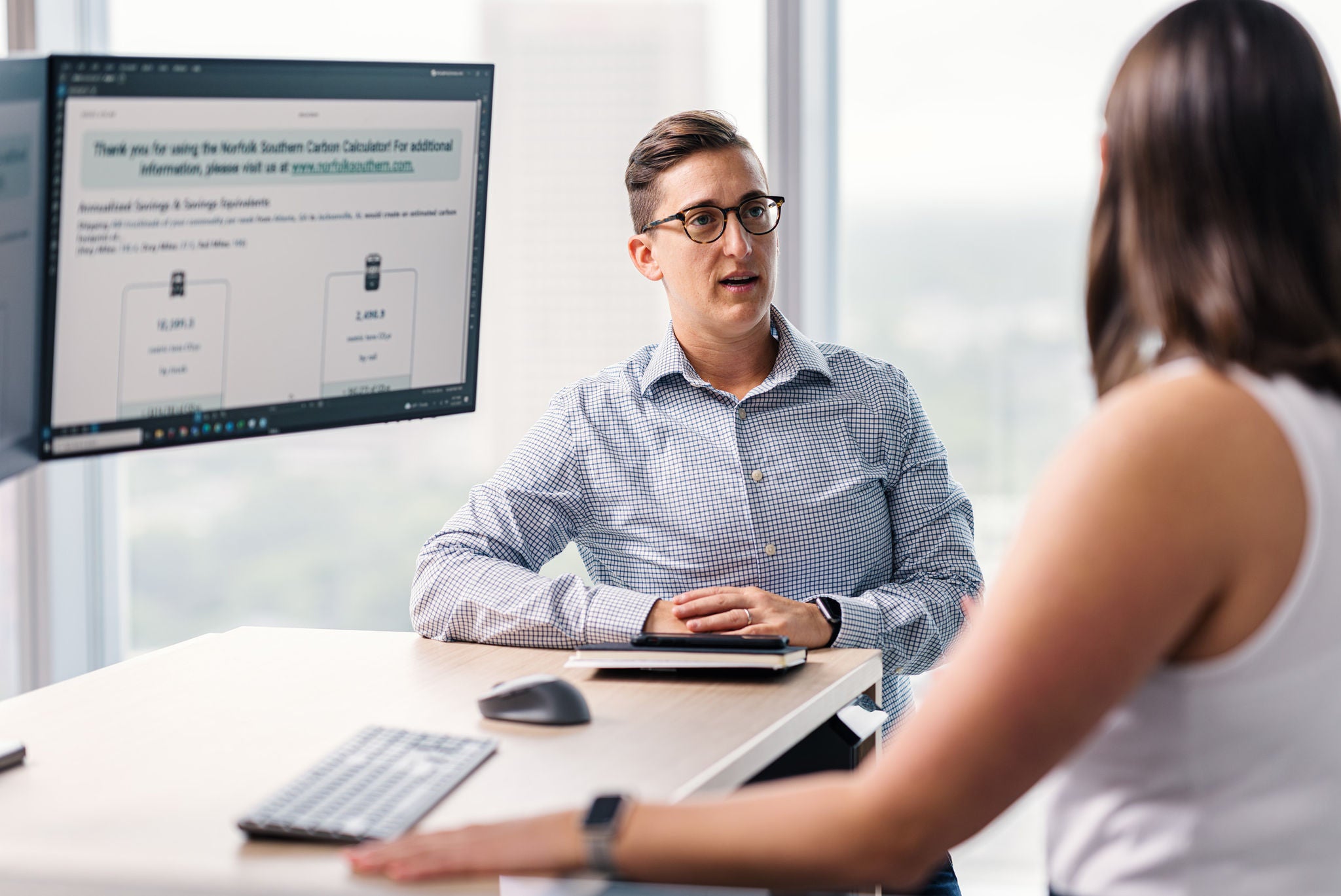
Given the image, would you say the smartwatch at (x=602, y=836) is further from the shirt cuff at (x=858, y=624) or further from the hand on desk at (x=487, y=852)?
the shirt cuff at (x=858, y=624)

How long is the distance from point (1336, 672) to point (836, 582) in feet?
3.65

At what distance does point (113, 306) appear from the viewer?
1.31 meters

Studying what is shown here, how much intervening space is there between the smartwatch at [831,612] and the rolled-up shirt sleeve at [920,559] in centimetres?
2

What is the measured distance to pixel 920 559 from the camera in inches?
77.4

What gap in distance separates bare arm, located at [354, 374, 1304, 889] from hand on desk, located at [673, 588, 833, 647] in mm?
774

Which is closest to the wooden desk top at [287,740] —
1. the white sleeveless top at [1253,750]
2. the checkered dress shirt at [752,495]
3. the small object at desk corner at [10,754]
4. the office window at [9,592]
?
the small object at desk corner at [10,754]

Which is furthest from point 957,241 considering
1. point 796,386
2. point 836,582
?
point 836,582

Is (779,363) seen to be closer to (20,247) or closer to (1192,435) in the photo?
(20,247)

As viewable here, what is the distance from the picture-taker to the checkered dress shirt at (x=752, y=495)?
1927 millimetres

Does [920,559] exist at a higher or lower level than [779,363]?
lower

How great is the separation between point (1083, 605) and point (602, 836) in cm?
37

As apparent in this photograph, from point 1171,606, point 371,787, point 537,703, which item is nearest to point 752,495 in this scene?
point 537,703

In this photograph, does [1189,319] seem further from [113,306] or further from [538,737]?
[113,306]

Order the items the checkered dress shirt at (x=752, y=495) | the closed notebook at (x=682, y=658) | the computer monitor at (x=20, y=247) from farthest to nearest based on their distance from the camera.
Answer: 1. the checkered dress shirt at (x=752, y=495)
2. the closed notebook at (x=682, y=658)
3. the computer monitor at (x=20, y=247)
